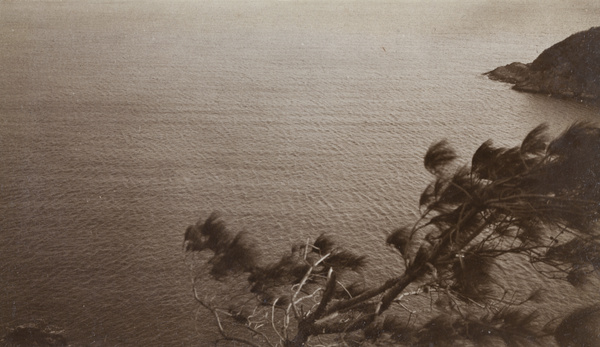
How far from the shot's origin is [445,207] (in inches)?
152

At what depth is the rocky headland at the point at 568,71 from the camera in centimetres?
1655

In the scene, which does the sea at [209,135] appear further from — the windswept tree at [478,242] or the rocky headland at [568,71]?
the windswept tree at [478,242]

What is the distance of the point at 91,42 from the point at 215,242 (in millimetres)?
20404

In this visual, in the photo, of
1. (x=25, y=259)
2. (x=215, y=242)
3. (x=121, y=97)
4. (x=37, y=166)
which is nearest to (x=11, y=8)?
(x=121, y=97)

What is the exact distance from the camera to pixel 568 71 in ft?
55.5

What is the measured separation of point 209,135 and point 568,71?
12245mm

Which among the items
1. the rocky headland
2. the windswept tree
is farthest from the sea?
the windswept tree

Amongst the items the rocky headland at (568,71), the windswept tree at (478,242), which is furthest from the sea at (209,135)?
the windswept tree at (478,242)

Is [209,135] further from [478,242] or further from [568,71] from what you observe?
[568,71]

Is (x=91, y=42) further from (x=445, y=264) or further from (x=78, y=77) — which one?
(x=445, y=264)

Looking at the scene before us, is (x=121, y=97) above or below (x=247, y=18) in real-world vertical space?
below

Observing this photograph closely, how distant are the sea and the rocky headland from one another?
75 cm

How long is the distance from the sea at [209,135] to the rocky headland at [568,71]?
0.75 m

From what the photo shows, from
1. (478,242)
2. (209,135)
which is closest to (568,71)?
(209,135)
